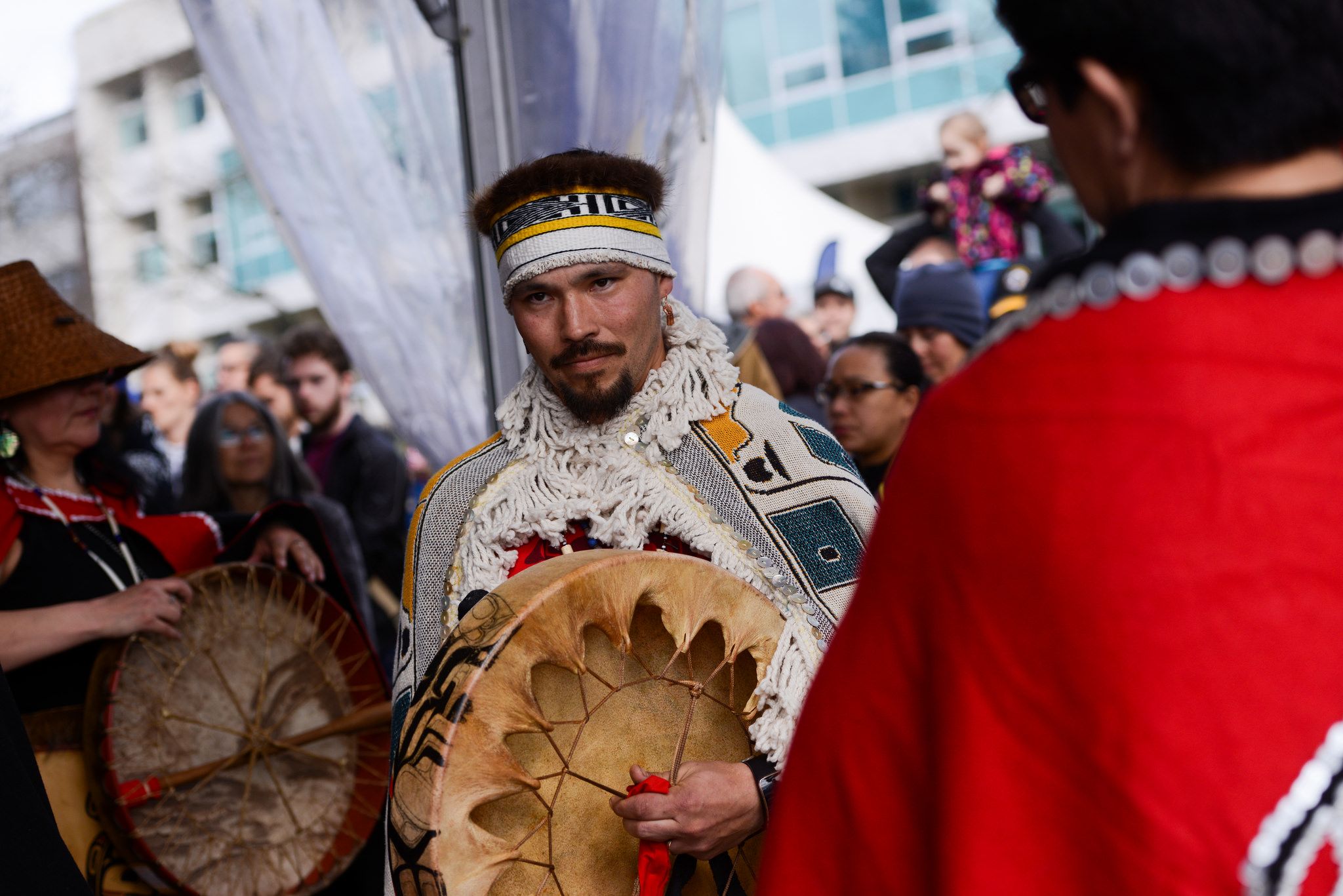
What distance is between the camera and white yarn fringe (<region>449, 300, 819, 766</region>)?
2244 millimetres

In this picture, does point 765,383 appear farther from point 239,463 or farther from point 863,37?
point 863,37

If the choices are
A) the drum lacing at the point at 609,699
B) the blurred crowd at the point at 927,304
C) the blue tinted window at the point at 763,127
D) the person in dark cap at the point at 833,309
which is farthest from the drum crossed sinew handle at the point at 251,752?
the blue tinted window at the point at 763,127

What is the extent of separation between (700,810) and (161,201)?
62.7 ft

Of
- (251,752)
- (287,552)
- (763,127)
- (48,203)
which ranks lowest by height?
(763,127)

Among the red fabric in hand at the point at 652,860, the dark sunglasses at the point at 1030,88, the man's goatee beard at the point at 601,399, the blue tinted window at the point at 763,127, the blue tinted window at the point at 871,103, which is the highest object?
the dark sunglasses at the point at 1030,88

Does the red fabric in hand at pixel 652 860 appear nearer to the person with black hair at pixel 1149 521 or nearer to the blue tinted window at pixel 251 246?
the person with black hair at pixel 1149 521

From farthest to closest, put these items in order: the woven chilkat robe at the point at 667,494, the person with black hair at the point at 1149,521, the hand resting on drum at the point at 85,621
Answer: the hand resting on drum at the point at 85,621, the woven chilkat robe at the point at 667,494, the person with black hair at the point at 1149,521

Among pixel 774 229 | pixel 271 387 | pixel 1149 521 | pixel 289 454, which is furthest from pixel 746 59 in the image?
pixel 1149 521

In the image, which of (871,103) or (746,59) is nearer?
(871,103)

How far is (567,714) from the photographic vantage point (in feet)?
6.19

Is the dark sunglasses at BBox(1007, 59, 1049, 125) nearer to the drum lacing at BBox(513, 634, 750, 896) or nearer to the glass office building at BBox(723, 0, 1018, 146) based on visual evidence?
the drum lacing at BBox(513, 634, 750, 896)

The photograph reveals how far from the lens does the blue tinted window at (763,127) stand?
67.7 ft

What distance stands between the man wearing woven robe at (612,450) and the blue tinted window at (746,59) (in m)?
18.6

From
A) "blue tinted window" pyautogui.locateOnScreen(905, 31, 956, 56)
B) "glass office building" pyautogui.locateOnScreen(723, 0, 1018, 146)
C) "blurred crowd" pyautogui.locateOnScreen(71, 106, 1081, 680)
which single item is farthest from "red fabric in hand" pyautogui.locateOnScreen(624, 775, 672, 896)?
"blue tinted window" pyautogui.locateOnScreen(905, 31, 956, 56)
